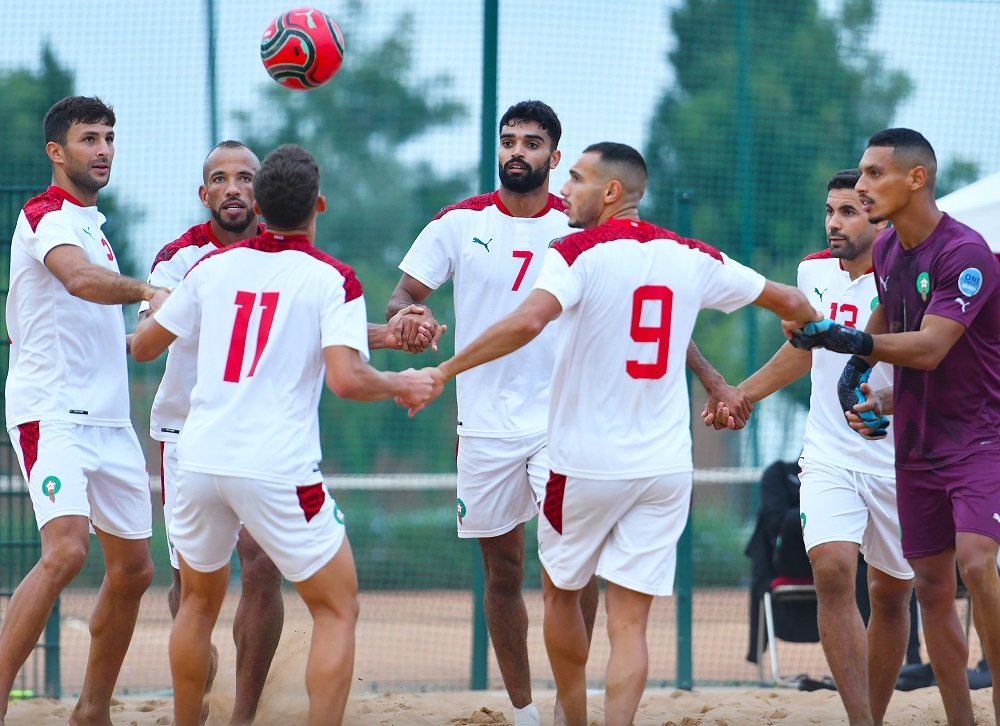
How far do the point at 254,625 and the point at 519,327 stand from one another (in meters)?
2.04

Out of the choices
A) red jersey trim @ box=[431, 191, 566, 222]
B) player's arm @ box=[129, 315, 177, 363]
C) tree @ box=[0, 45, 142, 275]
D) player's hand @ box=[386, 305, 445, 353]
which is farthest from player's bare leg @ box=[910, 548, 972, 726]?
tree @ box=[0, 45, 142, 275]

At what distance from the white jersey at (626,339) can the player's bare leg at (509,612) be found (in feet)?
4.33

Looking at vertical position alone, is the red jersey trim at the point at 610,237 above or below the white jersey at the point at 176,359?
above

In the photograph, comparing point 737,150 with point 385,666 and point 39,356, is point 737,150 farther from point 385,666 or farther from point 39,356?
point 39,356

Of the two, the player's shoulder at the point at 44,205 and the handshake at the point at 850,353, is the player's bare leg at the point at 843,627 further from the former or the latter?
the player's shoulder at the point at 44,205

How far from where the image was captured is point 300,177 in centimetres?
463

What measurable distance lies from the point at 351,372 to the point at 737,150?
5922 millimetres

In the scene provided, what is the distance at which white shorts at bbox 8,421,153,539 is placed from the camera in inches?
213

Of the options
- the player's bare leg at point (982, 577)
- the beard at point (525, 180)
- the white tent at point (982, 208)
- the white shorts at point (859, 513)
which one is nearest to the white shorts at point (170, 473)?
the beard at point (525, 180)

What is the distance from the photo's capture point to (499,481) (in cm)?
610

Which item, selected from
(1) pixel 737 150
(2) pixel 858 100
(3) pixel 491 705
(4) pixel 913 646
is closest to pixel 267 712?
(3) pixel 491 705

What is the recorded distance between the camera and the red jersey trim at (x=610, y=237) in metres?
4.81

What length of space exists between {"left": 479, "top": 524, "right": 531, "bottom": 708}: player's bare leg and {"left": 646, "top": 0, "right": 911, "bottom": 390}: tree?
4050 millimetres

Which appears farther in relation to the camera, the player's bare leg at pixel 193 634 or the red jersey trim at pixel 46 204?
the red jersey trim at pixel 46 204
